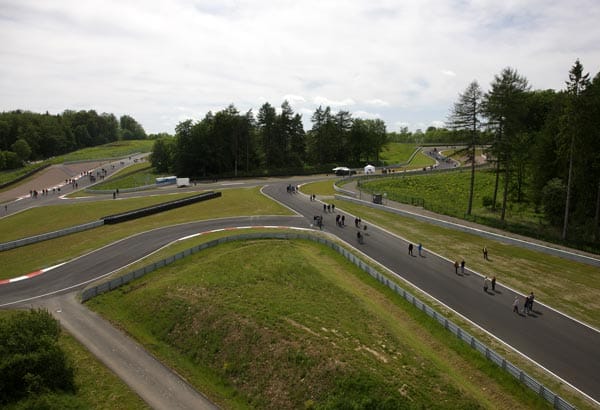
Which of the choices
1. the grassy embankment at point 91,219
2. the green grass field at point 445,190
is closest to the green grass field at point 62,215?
the grassy embankment at point 91,219

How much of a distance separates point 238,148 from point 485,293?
2873 inches

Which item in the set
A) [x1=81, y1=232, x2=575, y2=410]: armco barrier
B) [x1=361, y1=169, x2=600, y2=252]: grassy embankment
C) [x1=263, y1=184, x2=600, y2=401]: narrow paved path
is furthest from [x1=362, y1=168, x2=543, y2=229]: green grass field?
[x1=81, y1=232, x2=575, y2=410]: armco barrier

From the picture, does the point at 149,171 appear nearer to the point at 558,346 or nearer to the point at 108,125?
the point at 558,346

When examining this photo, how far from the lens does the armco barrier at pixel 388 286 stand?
18.8 meters

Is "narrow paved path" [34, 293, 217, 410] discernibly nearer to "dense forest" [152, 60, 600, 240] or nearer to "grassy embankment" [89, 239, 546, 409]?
"grassy embankment" [89, 239, 546, 409]

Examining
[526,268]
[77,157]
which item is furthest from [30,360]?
[77,157]

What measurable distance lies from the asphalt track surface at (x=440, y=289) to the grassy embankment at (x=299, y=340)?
3.31 metres

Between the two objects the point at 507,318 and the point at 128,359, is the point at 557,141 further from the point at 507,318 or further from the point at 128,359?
the point at 128,359

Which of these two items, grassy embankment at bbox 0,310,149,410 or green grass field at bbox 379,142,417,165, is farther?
green grass field at bbox 379,142,417,165

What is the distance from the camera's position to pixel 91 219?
55.2m

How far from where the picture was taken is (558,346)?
22.5 metres

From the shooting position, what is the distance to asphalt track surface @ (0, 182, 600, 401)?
71.1 ft

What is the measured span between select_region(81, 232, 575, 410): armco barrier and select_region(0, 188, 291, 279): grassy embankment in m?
9.97

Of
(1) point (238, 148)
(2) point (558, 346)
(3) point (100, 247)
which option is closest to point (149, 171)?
(1) point (238, 148)
